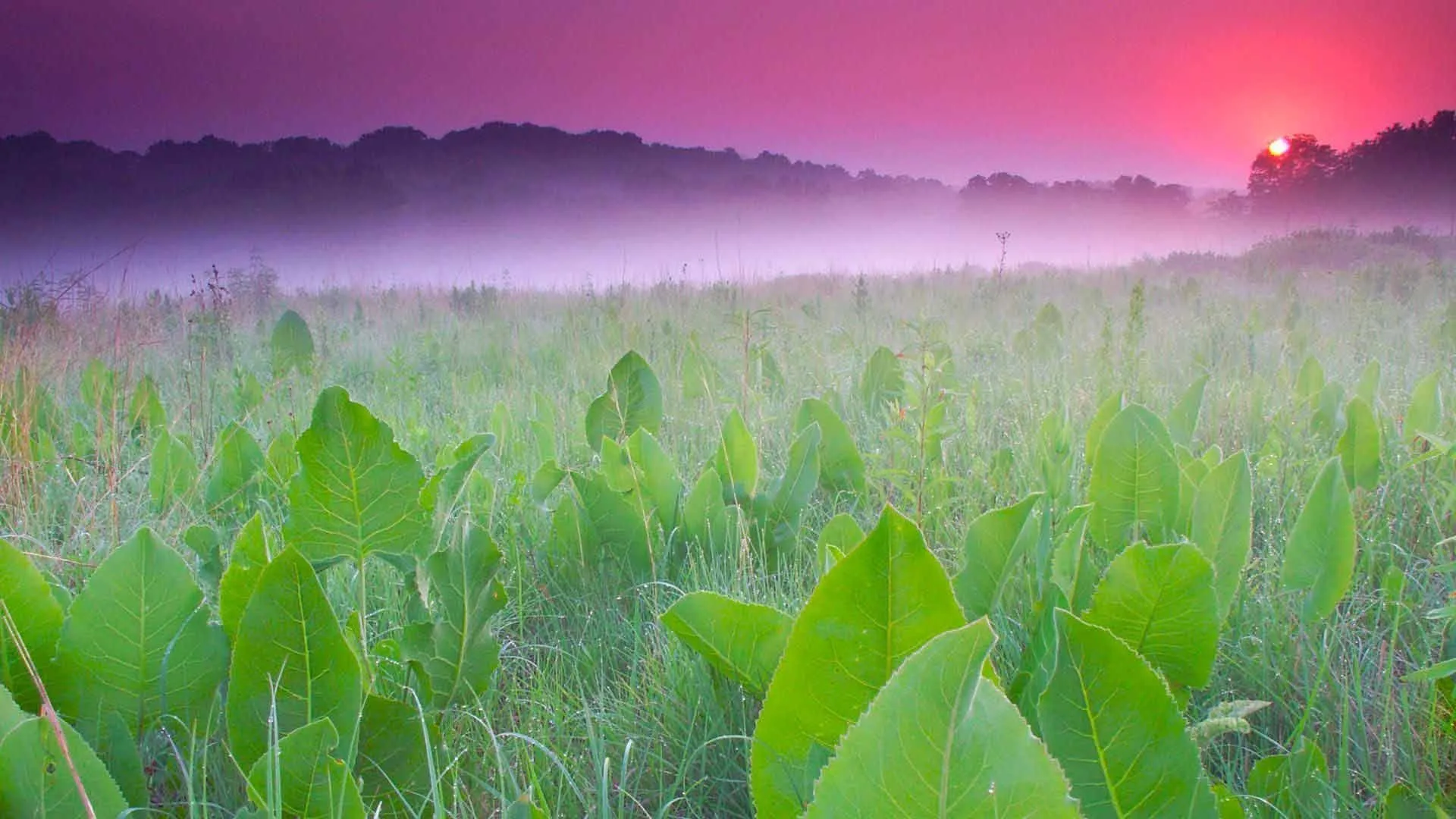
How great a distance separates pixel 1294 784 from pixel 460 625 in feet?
3.02

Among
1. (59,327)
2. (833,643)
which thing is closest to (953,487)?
(833,643)

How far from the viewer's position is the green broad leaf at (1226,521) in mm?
1214

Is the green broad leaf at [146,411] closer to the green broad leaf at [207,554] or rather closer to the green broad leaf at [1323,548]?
the green broad leaf at [207,554]

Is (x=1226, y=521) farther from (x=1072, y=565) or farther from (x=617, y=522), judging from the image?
(x=617, y=522)

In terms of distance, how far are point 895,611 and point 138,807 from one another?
2.37ft

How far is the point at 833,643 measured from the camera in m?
0.64

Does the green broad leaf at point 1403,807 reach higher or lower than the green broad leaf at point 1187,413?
lower

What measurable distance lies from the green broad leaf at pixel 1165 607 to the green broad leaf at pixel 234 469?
6.52 feet

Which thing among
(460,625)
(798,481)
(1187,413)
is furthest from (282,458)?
(1187,413)

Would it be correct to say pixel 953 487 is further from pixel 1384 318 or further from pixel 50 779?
pixel 1384 318

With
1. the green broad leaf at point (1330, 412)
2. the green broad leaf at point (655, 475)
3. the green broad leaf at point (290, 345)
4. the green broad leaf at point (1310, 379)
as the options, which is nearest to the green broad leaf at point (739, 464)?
the green broad leaf at point (655, 475)

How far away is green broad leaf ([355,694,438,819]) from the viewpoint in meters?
0.91

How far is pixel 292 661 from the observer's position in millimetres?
815

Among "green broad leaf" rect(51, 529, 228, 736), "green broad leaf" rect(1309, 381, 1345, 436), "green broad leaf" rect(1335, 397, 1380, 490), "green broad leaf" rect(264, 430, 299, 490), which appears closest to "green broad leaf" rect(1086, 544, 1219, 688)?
"green broad leaf" rect(51, 529, 228, 736)
